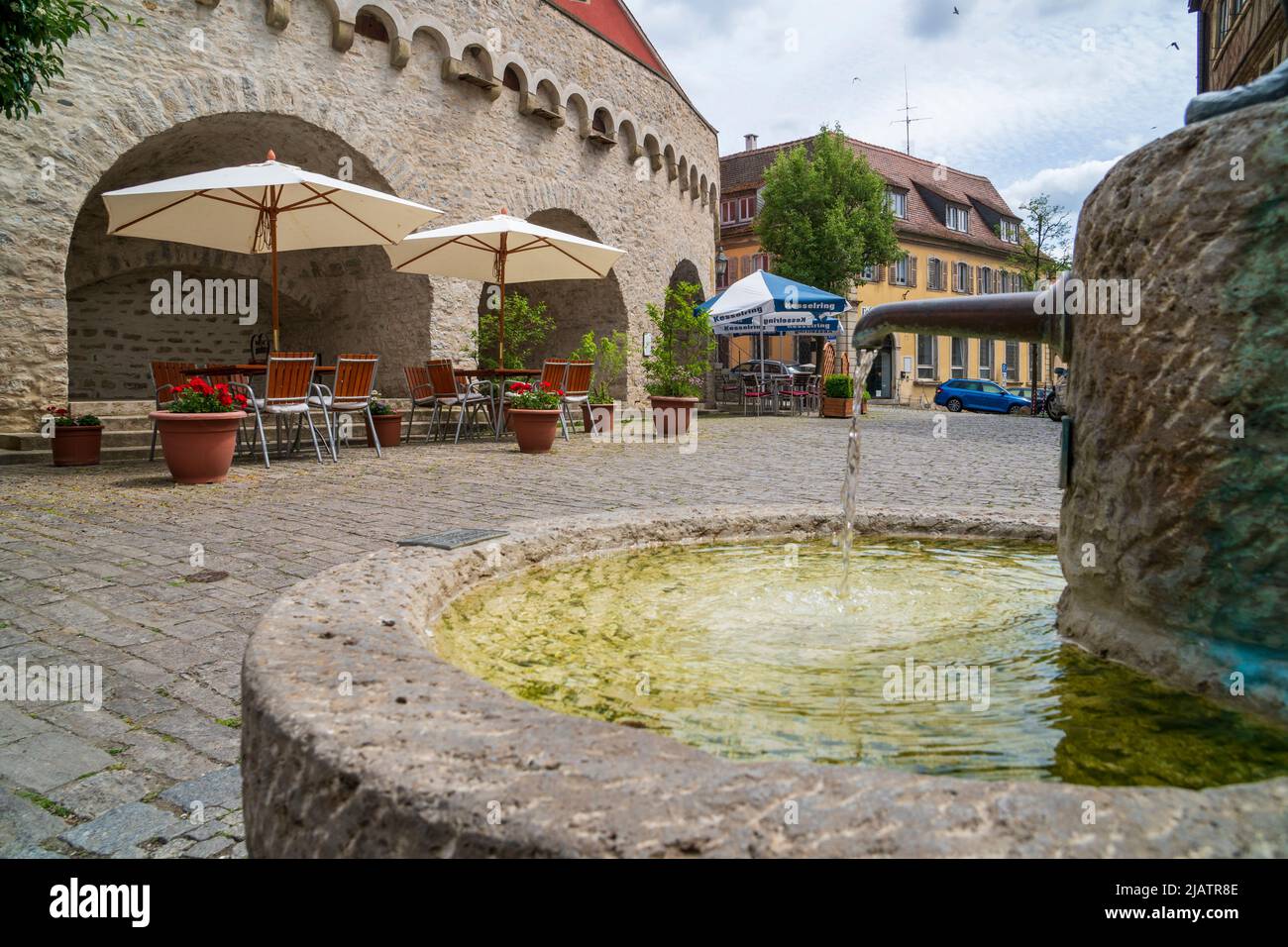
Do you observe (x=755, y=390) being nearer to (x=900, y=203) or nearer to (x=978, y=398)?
(x=978, y=398)

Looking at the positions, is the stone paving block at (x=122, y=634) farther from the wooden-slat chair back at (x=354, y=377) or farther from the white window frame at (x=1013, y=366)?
the white window frame at (x=1013, y=366)

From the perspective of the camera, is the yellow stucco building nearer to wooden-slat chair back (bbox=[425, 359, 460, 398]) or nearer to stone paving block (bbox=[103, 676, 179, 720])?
wooden-slat chair back (bbox=[425, 359, 460, 398])

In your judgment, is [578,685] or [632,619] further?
[632,619]

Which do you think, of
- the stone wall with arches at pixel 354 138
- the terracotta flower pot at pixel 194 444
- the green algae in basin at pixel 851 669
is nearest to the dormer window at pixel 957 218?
the stone wall with arches at pixel 354 138

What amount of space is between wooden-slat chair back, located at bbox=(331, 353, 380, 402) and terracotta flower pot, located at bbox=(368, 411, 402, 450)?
4.29ft

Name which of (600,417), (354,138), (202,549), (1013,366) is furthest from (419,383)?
(1013,366)

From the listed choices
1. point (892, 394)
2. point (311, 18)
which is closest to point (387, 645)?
point (311, 18)

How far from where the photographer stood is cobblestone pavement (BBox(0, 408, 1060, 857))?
1894 mm

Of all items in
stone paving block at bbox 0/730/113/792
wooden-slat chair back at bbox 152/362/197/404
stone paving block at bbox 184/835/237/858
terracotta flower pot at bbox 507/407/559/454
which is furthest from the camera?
terracotta flower pot at bbox 507/407/559/454

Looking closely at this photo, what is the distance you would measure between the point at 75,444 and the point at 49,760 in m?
7.02

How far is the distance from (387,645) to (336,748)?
0.44m

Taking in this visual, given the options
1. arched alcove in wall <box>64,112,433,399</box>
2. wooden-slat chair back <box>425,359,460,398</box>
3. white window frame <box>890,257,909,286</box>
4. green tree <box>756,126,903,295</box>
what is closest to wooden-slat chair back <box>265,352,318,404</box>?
wooden-slat chair back <box>425,359,460,398</box>
